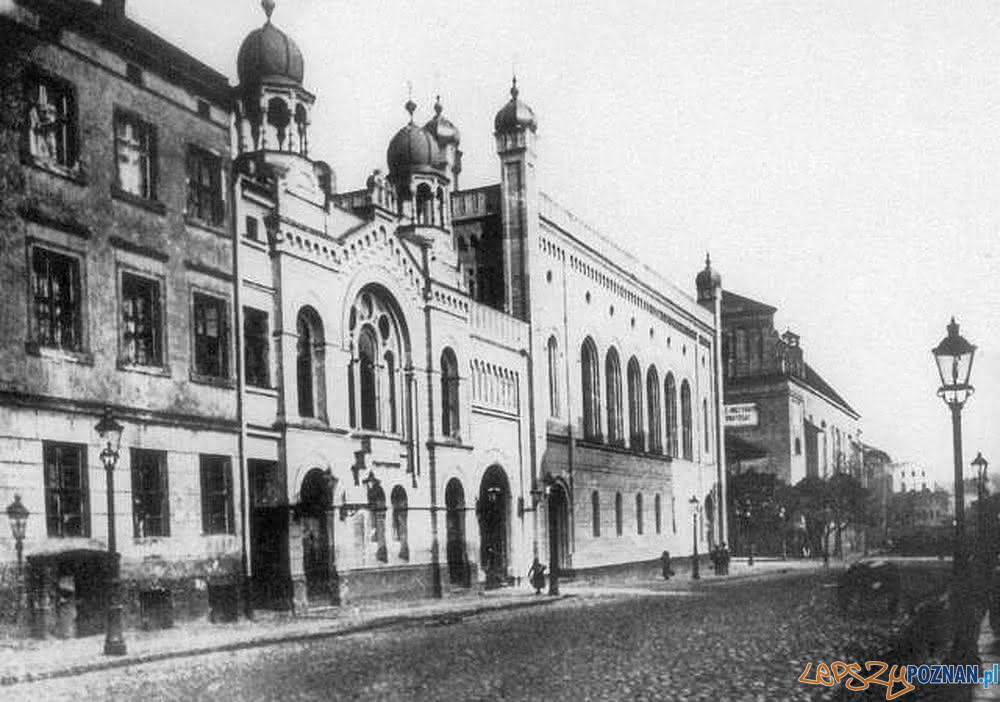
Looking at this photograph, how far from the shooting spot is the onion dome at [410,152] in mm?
39688

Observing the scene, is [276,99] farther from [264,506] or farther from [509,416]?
[509,416]

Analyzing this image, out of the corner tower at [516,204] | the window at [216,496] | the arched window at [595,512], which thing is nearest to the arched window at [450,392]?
the corner tower at [516,204]

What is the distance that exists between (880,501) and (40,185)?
98.9m

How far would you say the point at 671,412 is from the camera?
202 feet

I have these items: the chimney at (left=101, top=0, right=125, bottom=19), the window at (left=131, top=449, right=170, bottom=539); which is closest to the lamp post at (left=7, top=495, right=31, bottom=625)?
the window at (left=131, top=449, right=170, bottom=539)

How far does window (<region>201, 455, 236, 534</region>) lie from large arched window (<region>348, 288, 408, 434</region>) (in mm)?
5981

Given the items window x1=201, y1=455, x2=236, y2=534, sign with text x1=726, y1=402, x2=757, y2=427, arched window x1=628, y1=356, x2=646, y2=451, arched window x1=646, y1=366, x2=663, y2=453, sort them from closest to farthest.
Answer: window x1=201, y1=455, x2=236, y2=534, arched window x1=628, y1=356, x2=646, y2=451, arched window x1=646, y1=366, x2=663, y2=453, sign with text x1=726, y1=402, x2=757, y2=427

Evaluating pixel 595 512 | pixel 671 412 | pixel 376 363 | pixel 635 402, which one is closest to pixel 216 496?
pixel 376 363

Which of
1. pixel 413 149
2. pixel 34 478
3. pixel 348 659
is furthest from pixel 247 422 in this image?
pixel 413 149

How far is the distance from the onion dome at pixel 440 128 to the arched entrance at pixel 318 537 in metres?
22.0

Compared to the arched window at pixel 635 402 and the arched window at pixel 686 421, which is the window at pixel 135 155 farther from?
the arched window at pixel 686 421

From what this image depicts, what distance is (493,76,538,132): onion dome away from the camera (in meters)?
43.6

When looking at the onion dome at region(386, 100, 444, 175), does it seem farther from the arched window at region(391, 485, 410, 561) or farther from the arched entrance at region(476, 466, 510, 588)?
the arched window at region(391, 485, 410, 561)

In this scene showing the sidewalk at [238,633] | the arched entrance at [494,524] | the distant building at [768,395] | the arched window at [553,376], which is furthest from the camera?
the distant building at [768,395]
